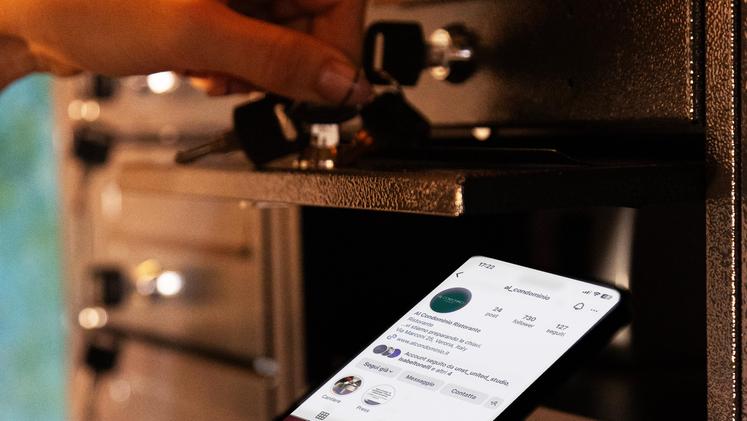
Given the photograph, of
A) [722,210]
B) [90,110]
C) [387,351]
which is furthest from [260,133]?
[90,110]

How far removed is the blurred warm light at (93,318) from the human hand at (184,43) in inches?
21.0

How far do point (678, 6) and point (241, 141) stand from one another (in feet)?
0.91

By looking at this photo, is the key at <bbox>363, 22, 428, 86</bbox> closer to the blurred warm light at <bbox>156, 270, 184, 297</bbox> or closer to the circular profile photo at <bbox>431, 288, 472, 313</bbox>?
the circular profile photo at <bbox>431, 288, 472, 313</bbox>

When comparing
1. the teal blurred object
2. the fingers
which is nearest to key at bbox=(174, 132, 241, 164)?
the fingers

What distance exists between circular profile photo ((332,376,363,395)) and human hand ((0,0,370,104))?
16cm

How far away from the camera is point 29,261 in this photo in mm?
1356

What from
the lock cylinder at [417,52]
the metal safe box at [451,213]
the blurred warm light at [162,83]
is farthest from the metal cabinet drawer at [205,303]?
the lock cylinder at [417,52]

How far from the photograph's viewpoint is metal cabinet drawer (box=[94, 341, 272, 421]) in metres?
0.86

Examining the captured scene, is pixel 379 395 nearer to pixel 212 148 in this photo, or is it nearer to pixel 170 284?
pixel 212 148

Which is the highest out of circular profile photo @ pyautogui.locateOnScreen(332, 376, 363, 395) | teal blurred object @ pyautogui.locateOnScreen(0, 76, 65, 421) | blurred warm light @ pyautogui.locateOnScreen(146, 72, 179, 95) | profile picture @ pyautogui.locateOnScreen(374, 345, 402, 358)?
blurred warm light @ pyautogui.locateOnScreen(146, 72, 179, 95)

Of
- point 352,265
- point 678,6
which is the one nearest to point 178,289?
point 352,265

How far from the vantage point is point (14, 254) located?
4.55 ft

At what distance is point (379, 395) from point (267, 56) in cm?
21

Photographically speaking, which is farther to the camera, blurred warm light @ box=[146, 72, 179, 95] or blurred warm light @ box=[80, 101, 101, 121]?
blurred warm light @ box=[80, 101, 101, 121]
